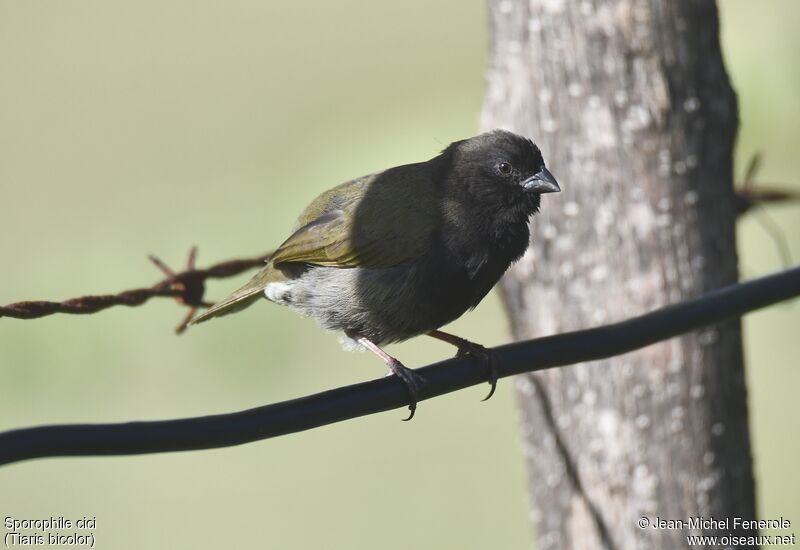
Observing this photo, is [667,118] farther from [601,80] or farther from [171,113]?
[171,113]

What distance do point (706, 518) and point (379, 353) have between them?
1.30 meters

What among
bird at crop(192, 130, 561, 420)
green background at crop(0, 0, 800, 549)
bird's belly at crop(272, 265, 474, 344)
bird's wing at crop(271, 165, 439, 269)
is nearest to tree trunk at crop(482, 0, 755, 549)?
bird at crop(192, 130, 561, 420)

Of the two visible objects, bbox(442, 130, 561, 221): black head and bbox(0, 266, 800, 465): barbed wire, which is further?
bbox(442, 130, 561, 221): black head

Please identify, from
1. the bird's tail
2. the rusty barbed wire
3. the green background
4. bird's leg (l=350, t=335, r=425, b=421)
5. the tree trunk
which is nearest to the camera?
bird's leg (l=350, t=335, r=425, b=421)

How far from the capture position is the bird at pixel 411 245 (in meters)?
4.09

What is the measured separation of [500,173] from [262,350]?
4611mm

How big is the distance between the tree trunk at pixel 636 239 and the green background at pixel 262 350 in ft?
11.2

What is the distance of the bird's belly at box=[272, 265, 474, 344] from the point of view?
4.07 metres

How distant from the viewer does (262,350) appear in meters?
8.59

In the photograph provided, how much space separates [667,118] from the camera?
158 inches

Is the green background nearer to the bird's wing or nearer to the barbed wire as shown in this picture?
the bird's wing

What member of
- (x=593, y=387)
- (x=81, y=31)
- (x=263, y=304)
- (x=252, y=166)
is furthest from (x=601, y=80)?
(x=81, y=31)

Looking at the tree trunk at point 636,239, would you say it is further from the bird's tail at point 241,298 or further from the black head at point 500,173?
the bird's tail at point 241,298

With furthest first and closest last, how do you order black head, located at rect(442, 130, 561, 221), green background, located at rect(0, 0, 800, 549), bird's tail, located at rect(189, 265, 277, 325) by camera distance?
green background, located at rect(0, 0, 800, 549) < bird's tail, located at rect(189, 265, 277, 325) < black head, located at rect(442, 130, 561, 221)
